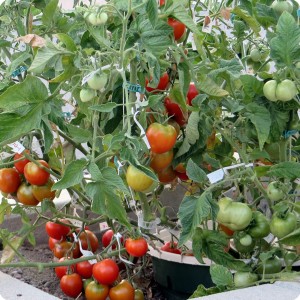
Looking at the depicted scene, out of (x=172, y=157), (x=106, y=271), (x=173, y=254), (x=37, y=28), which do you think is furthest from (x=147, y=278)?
(x=37, y=28)

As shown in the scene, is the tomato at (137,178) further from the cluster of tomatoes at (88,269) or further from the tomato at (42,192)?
the tomato at (42,192)

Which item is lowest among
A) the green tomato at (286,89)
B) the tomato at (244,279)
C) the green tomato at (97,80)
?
the tomato at (244,279)

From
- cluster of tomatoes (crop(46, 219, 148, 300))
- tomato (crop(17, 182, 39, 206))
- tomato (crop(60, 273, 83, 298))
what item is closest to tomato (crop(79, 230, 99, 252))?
cluster of tomatoes (crop(46, 219, 148, 300))

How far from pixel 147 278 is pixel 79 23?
0.76 meters

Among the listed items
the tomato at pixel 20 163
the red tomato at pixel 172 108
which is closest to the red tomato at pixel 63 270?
the tomato at pixel 20 163

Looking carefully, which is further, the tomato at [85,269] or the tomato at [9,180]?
the tomato at [85,269]

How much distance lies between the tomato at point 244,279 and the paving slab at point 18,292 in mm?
350

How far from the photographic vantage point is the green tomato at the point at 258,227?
121 cm

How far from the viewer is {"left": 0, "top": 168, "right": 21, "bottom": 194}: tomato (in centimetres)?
142

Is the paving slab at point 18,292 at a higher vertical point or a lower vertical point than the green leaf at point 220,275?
higher

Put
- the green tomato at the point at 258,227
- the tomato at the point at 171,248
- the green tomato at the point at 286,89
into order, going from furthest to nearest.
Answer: the tomato at the point at 171,248
the green tomato at the point at 258,227
the green tomato at the point at 286,89

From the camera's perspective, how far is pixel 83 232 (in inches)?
63.1

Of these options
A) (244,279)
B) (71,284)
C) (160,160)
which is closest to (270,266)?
(244,279)

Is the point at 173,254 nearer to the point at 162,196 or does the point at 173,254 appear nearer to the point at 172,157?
the point at 172,157
